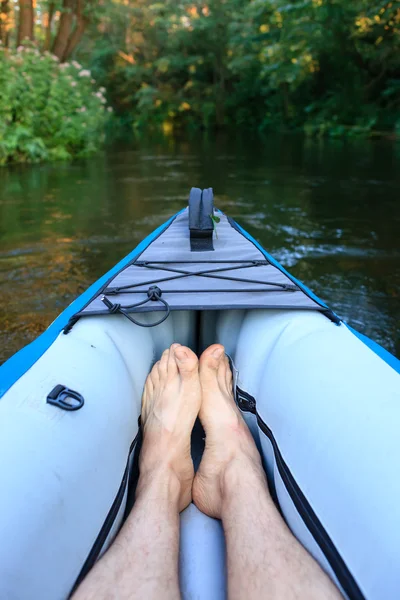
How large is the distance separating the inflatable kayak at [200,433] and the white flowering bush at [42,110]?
6822 millimetres

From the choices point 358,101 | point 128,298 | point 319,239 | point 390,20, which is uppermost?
point 390,20

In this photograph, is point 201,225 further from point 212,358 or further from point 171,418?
point 171,418

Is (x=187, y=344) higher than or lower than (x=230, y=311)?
lower

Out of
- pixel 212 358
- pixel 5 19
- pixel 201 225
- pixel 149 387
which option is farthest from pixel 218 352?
pixel 5 19

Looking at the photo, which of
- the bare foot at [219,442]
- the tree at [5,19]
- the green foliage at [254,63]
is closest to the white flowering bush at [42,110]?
the tree at [5,19]

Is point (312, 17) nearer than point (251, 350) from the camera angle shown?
No

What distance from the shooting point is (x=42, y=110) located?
8.08 m

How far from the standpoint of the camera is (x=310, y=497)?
3.15ft

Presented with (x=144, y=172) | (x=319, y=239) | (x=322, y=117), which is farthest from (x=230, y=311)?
(x=322, y=117)

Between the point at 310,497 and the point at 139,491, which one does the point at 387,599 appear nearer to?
the point at 310,497

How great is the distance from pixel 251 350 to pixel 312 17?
44.0 feet

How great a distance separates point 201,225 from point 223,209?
9.70 feet

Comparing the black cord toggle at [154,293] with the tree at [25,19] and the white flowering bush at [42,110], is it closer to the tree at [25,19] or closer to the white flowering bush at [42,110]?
the white flowering bush at [42,110]

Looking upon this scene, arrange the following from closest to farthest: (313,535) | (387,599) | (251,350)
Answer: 1. (387,599)
2. (313,535)
3. (251,350)
